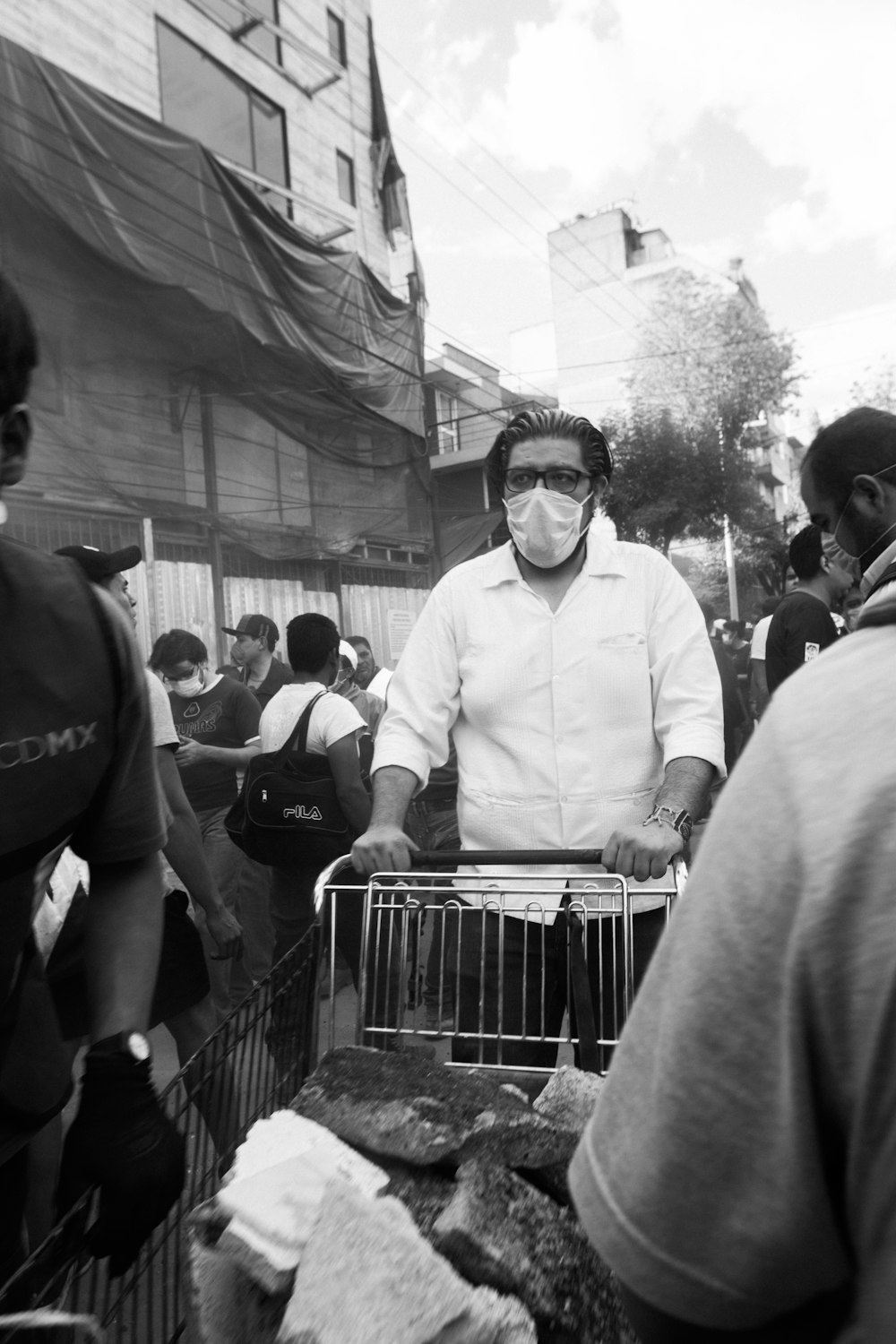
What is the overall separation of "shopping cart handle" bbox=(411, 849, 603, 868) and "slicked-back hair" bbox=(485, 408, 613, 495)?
1.09 metres

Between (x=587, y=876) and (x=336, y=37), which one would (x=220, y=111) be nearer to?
(x=336, y=37)

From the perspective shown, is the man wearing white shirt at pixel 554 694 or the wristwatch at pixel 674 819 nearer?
the wristwatch at pixel 674 819

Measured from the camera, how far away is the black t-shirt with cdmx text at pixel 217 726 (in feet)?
18.2

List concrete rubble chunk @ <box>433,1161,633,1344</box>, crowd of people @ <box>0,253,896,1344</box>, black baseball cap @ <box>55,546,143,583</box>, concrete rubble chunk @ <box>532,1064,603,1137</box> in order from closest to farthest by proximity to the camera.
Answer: crowd of people @ <box>0,253,896,1344</box>, concrete rubble chunk @ <box>433,1161,633,1344</box>, concrete rubble chunk @ <box>532,1064,603,1137</box>, black baseball cap @ <box>55,546,143,583</box>

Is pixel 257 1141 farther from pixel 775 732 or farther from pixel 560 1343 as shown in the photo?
pixel 775 732

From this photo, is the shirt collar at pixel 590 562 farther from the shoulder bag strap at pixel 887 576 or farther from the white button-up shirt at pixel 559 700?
the shoulder bag strap at pixel 887 576

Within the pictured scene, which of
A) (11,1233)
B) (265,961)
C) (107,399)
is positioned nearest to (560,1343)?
(11,1233)

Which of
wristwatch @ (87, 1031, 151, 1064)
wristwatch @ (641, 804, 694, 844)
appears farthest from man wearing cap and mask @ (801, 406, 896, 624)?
wristwatch @ (87, 1031, 151, 1064)

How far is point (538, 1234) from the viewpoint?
1453 millimetres

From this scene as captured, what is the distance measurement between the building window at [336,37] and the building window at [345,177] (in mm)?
1433

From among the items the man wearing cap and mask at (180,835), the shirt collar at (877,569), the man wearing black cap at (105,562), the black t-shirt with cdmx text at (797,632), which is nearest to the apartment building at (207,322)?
the man wearing cap and mask at (180,835)

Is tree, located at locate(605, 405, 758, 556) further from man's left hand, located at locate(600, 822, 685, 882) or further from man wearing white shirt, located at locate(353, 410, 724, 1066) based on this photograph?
man's left hand, located at locate(600, 822, 685, 882)

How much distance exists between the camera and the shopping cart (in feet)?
7.50

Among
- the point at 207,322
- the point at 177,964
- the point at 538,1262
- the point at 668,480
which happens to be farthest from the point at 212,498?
the point at 668,480
